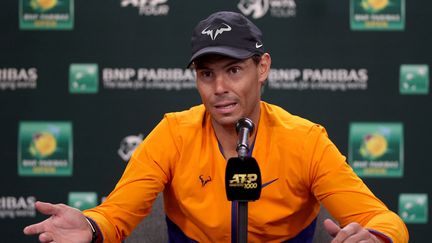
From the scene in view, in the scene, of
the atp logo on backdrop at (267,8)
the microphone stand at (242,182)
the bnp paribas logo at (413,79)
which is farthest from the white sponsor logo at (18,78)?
the microphone stand at (242,182)

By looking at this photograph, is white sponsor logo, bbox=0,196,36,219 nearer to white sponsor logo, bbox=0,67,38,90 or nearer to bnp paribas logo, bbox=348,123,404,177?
white sponsor logo, bbox=0,67,38,90

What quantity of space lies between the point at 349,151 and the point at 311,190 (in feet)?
6.10

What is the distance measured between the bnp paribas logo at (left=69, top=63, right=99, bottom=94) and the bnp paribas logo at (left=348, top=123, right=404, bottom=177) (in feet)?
5.01

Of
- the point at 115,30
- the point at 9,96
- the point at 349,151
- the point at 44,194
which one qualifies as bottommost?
the point at 44,194

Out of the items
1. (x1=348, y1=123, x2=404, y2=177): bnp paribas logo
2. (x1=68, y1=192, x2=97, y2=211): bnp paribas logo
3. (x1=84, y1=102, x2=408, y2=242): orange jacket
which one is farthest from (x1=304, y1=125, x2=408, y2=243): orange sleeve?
(x1=68, y1=192, x2=97, y2=211): bnp paribas logo

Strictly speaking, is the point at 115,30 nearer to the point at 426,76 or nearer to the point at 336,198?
the point at 426,76

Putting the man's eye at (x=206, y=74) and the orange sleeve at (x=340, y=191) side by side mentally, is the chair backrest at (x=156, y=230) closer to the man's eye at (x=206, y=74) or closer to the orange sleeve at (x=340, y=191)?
the orange sleeve at (x=340, y=191)

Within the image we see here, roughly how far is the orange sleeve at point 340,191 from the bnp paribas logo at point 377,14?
1921 mm

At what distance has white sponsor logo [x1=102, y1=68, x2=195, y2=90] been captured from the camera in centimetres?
414

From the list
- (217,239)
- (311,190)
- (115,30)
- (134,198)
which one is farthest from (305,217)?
(115,30)

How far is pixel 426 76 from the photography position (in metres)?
4.12

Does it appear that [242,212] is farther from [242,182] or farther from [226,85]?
[226,85]

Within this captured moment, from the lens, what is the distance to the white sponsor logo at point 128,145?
419 centimetres

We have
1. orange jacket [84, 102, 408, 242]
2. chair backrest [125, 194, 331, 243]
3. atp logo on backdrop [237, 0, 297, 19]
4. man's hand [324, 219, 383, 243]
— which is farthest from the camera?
atp logo on backdrop [237, 0, 297, 19]
